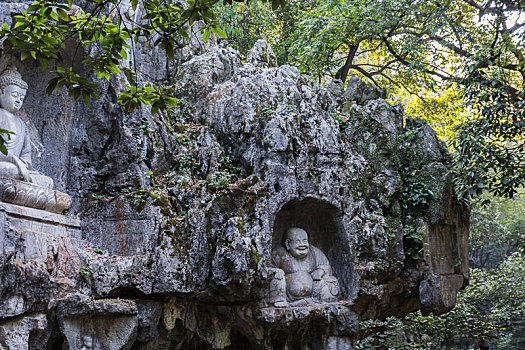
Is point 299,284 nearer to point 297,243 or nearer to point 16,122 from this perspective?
point 297,243

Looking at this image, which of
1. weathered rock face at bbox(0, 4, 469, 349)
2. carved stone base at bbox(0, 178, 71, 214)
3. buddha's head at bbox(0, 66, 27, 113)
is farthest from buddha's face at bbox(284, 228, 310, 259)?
buddha's head at bbox(0, 66, 27, 113)

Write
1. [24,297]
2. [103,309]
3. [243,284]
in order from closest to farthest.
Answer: [24,297] < [103,309] < [243,284]

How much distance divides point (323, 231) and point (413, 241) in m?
1.82

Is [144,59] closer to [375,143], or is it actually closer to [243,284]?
[375,143]

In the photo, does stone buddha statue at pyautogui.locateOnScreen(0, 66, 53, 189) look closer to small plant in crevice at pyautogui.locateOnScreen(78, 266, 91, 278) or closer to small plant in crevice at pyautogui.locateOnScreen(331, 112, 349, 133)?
small plant in crevice at pyautogui.locateOnScreen(78, 266, 91, 278)

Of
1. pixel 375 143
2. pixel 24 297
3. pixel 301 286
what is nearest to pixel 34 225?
pixel 24 297

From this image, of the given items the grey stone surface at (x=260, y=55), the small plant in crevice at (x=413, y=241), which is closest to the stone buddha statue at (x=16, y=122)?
the grey stone surface at (x=260, y=55)

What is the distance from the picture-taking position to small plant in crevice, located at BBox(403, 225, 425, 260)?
1034cm

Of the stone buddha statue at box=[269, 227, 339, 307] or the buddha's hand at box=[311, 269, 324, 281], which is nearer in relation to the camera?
the stone buddha statue at box=[269, 227, 339, 307]

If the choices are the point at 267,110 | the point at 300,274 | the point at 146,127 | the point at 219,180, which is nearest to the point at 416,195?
the point at 300,274

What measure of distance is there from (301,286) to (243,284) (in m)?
1.60

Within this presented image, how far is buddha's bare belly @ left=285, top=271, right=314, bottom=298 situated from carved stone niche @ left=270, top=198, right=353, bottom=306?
0.57 metres

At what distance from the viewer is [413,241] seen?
1046 cm

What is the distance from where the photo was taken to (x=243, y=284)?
26.7 feet
